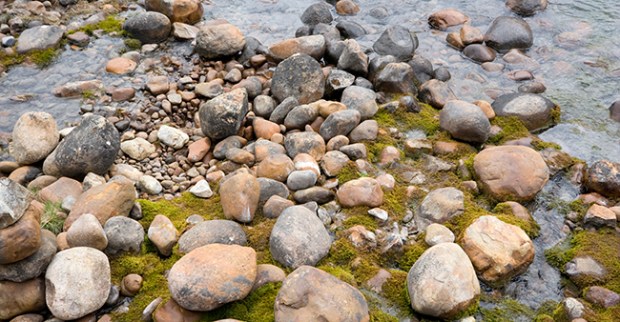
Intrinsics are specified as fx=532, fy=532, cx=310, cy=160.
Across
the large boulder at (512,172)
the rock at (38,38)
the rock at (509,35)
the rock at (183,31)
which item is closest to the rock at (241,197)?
the large boulder at (512,172)

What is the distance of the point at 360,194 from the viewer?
4812 millimetres

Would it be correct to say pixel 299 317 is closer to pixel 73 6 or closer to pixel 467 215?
pixel 467 215

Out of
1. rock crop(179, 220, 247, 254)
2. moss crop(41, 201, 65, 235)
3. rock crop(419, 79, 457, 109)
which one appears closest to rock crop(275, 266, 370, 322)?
rock crop(179, 220, 247, 254)

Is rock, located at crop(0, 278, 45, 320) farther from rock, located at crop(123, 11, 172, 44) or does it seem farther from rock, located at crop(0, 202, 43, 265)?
rock, located at crop(123, 11, 172, 44)

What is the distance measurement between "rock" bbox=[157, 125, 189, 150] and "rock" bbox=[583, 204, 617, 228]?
4.14 metres

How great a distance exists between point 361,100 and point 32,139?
3531 mm

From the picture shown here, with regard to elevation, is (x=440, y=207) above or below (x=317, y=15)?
below

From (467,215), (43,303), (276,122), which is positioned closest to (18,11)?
(276,122)

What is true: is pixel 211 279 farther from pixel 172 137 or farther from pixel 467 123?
pixel 467 123

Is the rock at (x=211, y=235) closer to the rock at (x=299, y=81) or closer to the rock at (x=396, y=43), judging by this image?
the rock at (x=299, y=81)

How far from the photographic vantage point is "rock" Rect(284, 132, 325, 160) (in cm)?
549

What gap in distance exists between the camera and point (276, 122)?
616cm

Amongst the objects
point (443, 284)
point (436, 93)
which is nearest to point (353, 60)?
point (436, 93)

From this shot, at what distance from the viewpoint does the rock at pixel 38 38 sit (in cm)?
732
